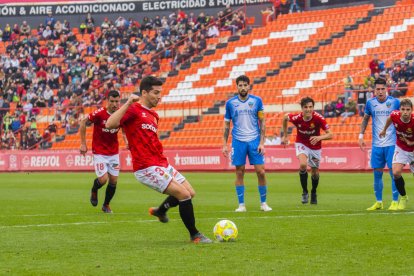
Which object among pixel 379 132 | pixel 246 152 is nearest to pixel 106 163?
pixel 246 152

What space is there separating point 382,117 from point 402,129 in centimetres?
110

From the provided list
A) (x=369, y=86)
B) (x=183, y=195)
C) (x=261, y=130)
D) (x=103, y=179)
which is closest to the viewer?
(x=183, y=195)

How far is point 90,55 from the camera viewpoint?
187 ft

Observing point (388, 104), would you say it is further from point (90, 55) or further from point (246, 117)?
point (90, 55)

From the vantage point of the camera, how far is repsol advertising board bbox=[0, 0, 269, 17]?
56812 mm

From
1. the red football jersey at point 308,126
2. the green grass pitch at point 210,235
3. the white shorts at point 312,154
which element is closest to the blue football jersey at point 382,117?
the green grass pitch at point 210,235

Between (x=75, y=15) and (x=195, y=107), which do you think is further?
(x=75, y=15)

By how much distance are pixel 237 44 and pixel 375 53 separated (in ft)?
34.4

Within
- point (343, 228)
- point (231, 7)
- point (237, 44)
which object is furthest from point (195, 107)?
point (343, 228)

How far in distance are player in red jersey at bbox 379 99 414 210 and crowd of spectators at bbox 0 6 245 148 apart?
34422mm

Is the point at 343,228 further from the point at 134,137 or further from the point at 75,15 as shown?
the point at 75,15

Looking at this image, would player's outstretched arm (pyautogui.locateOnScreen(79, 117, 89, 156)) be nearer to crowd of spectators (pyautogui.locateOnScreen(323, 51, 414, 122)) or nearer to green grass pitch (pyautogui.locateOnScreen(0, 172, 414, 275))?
green grass pitch (pyautogui.locateOnScreen(0, 172, 414, 275))

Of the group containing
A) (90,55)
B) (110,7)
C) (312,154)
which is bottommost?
(312,154)

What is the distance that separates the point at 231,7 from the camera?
55719mm
